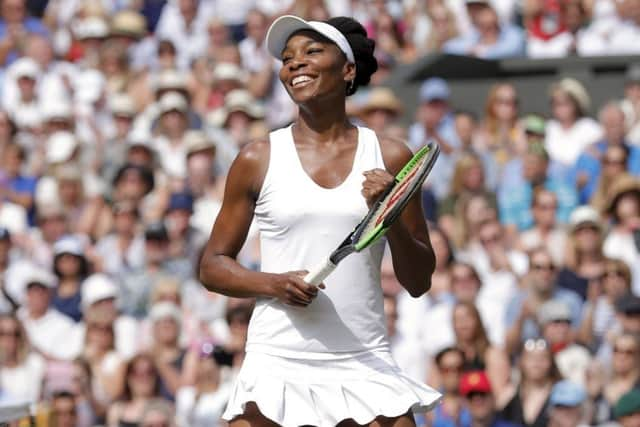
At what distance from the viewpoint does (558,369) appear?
31.6ft

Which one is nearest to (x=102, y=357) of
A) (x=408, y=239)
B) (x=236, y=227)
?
(x=236, y=227)

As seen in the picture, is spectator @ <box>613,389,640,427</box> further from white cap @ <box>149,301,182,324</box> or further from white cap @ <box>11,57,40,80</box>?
white cap @ <box>11,57,40,80</box>

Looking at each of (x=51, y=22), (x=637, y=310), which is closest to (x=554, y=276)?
(x=637, y=310)

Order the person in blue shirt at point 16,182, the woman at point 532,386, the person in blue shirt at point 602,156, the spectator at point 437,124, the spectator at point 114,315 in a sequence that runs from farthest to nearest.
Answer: the person in blue shirt at point 16,182, the spectator at point 437,124, the person in blue shirt at point 602,156, the spectator at point 114,315, the woman at point 532,386

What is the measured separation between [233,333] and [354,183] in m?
4.53

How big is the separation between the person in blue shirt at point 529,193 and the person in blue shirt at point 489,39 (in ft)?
7.43

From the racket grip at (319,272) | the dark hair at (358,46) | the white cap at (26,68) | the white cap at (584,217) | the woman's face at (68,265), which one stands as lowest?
the woman's face at (68,265)

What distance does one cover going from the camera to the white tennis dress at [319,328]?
5.54 metres

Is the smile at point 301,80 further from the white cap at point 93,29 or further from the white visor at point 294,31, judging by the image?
the white cap at point 93,29

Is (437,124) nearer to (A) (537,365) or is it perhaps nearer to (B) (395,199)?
(A) (537,365)

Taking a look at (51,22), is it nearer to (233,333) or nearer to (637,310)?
(233,333)

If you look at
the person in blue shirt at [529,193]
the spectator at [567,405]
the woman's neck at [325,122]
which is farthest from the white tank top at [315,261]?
the person in blue shirt at [529,193]

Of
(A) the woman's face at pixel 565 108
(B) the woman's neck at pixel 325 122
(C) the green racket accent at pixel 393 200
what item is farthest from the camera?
(A) the woman's face at pixel 565 108

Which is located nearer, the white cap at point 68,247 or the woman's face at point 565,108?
the white cap at point 68,247
